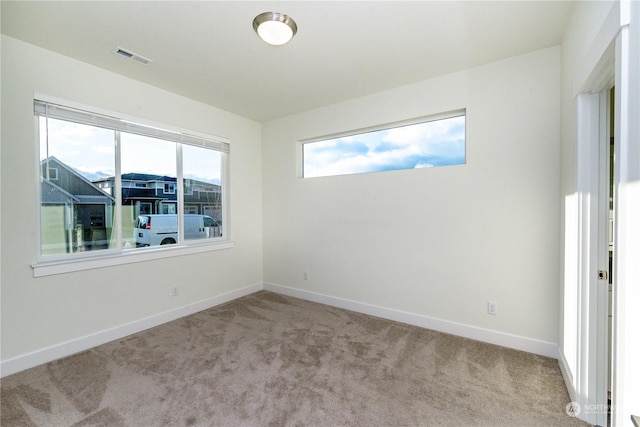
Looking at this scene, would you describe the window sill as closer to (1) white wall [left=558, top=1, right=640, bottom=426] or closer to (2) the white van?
(2) the white van

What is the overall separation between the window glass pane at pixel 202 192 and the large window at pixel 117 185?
1 centimetres

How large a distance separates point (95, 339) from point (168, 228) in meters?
1.30

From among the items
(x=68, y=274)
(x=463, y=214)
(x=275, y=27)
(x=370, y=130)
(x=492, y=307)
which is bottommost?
(x=492, y=307)

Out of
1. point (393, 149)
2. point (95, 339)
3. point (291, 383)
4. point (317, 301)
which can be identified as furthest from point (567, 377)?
point (95, 339)

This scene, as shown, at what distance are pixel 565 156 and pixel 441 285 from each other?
5.18 ft

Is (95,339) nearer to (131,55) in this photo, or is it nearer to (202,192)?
(202,192)

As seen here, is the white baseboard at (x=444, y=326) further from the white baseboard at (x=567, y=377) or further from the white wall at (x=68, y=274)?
the white wall at (x=68, y=274)

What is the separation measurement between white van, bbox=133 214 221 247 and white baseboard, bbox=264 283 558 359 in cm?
155

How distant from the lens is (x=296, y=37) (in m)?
2.19

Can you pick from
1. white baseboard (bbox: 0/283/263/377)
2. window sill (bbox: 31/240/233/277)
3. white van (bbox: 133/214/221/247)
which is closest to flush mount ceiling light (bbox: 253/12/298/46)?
white van (bbox: 133/214/221/247)

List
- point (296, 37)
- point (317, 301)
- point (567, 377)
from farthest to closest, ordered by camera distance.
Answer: point (317, 301) < point (296, 37) < point (567, 377)

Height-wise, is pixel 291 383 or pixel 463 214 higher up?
pixel 463 214

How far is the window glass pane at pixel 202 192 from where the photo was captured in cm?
354

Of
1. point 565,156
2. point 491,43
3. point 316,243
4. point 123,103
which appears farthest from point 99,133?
point 565,156
